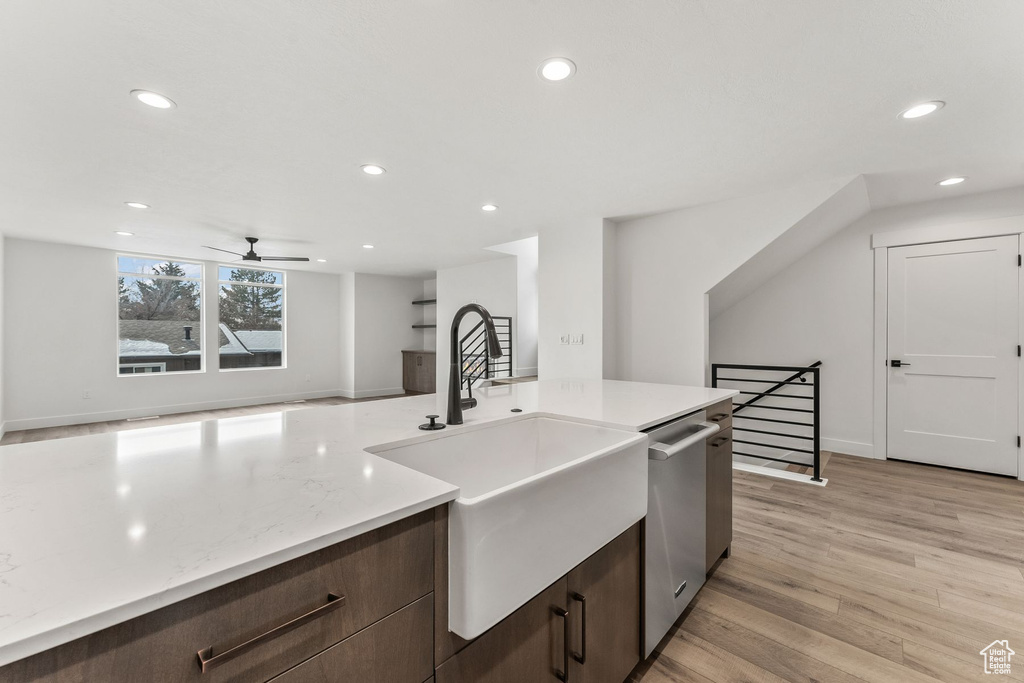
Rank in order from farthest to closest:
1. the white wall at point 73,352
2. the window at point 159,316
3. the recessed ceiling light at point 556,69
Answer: the window at point 159,316, the white wall at point 73,352, the recessed ceiling light at point 556,69

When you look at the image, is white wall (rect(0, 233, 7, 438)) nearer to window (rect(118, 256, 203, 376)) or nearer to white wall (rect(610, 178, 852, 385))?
window (rect(118, 256, 203, 376))

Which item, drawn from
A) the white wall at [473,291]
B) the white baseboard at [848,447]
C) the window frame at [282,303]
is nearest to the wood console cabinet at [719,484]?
the white baseboard at [848,447]

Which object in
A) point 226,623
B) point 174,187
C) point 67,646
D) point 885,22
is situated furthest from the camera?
point 174,187

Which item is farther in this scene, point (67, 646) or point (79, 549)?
point (79, 549)

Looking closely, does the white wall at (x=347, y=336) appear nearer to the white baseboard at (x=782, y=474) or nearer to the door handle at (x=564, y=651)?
the white baseboard at (x=782, y=474)

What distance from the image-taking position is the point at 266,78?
1.95m

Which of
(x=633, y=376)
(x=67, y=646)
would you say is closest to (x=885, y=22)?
(x=67, y=646)

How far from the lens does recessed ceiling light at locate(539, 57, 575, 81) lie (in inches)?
73.5

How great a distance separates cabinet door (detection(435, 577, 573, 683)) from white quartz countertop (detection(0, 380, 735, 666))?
0.36 metres

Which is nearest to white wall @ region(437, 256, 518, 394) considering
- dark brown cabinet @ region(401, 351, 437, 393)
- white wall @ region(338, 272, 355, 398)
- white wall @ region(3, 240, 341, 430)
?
dark brown cabinet @ region(401, 351, 437, 393)

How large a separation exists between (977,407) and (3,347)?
33.6 feet

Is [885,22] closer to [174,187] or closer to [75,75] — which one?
[75,75]

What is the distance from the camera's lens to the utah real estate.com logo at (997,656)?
60.8 inches

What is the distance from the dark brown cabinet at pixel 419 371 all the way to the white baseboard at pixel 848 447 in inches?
226
